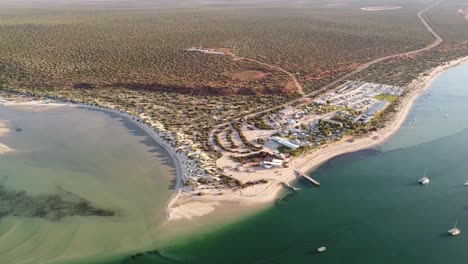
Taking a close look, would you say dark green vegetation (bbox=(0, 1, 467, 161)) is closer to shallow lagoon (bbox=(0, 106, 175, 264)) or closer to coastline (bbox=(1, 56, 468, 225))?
coastline (bbox=(1, 56, 468, 225))

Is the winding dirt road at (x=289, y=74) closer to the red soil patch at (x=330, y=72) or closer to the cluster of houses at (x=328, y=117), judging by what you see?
the red soil patch at (x=330, y=72)

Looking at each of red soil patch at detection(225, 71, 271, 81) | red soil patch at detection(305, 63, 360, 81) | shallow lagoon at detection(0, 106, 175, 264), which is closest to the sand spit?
shallow lagoon at detection(0, 106, 175, 264)

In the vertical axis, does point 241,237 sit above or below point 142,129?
below

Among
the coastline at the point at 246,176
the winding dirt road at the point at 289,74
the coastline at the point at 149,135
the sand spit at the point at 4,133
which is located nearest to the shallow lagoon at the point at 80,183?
the sand spit at the point at 4,133

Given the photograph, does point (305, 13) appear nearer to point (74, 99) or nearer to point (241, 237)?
point (74, 99)

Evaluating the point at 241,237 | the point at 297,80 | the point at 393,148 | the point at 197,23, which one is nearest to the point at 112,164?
the point at 241,237

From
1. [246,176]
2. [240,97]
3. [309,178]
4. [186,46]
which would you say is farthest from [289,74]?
[246,176]
